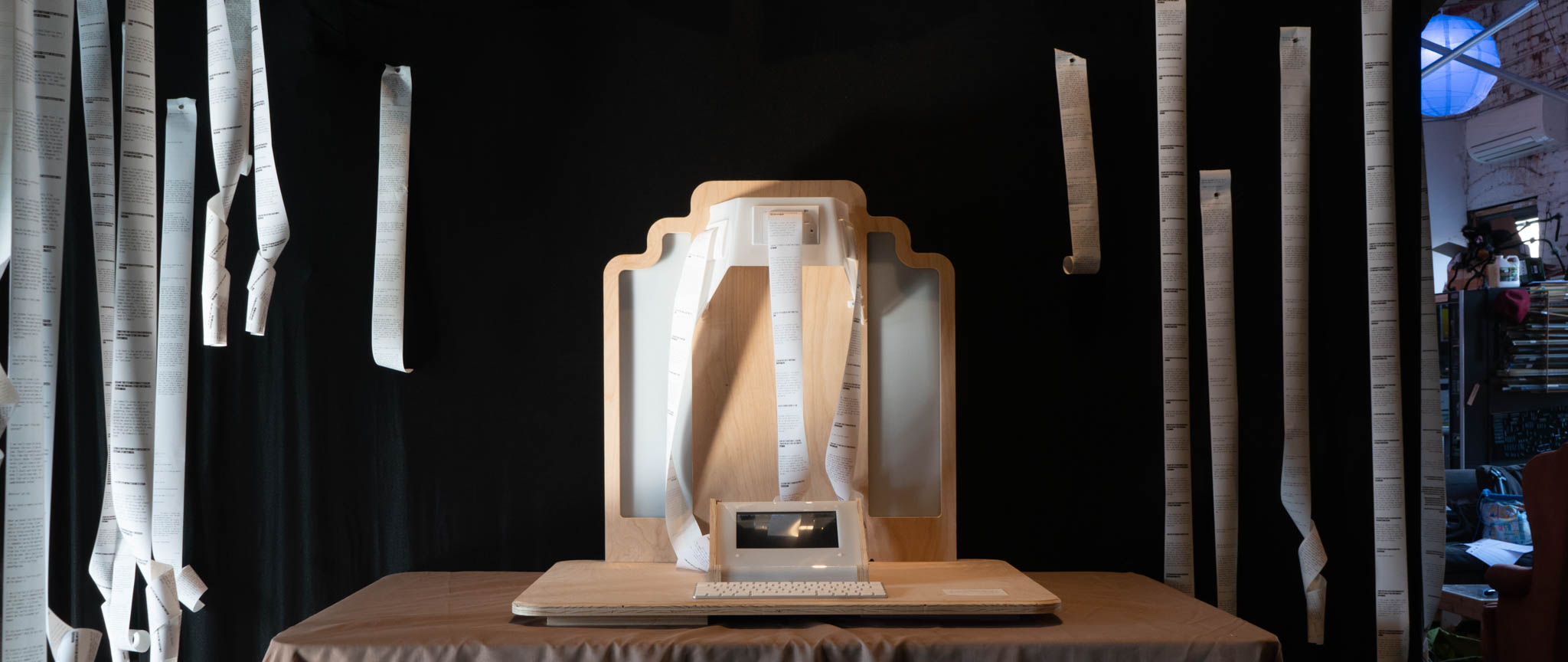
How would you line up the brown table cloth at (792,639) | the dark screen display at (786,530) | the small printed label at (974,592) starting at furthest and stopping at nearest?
the dark screen display at (786,530), the small printed label at (974,592), the brown table cloth at (792,639)

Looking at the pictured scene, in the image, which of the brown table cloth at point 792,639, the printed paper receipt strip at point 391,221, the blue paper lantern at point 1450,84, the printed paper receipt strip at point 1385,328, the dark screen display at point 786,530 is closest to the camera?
the brown table cloth at point 792,639

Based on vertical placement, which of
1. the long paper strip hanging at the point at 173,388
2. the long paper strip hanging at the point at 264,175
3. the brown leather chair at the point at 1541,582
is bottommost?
the brown leather chair at the point at 1541,582

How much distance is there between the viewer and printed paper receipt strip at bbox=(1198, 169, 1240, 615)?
186cm

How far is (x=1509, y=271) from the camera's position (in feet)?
15.7

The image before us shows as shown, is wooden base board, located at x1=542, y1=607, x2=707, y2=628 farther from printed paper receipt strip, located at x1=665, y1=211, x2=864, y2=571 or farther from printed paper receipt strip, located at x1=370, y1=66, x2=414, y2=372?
printed paper receipt strip, located at x1=370, y1=66, x2=414, y2=372

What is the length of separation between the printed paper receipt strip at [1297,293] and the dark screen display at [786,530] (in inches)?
34.3

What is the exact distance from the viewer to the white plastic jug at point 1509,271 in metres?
4.79

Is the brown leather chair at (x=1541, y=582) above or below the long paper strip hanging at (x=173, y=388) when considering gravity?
below

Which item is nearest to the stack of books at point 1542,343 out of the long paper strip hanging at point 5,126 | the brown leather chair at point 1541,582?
the brown leather chair at point 1541,582

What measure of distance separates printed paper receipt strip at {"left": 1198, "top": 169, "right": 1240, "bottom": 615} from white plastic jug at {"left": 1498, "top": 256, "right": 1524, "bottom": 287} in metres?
3.92

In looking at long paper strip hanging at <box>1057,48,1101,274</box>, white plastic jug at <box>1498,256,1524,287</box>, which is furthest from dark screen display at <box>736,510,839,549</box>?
white plastic jug at <box>1498,256,1524,287</box>

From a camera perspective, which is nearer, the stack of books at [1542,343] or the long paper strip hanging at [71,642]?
the long paper strip hanging at [71,642]

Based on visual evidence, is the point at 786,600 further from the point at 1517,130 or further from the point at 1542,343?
the point at 1517,130

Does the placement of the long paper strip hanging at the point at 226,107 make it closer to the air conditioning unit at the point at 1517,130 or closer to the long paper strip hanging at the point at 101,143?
the long paper strip hanging at the point at 101,143
